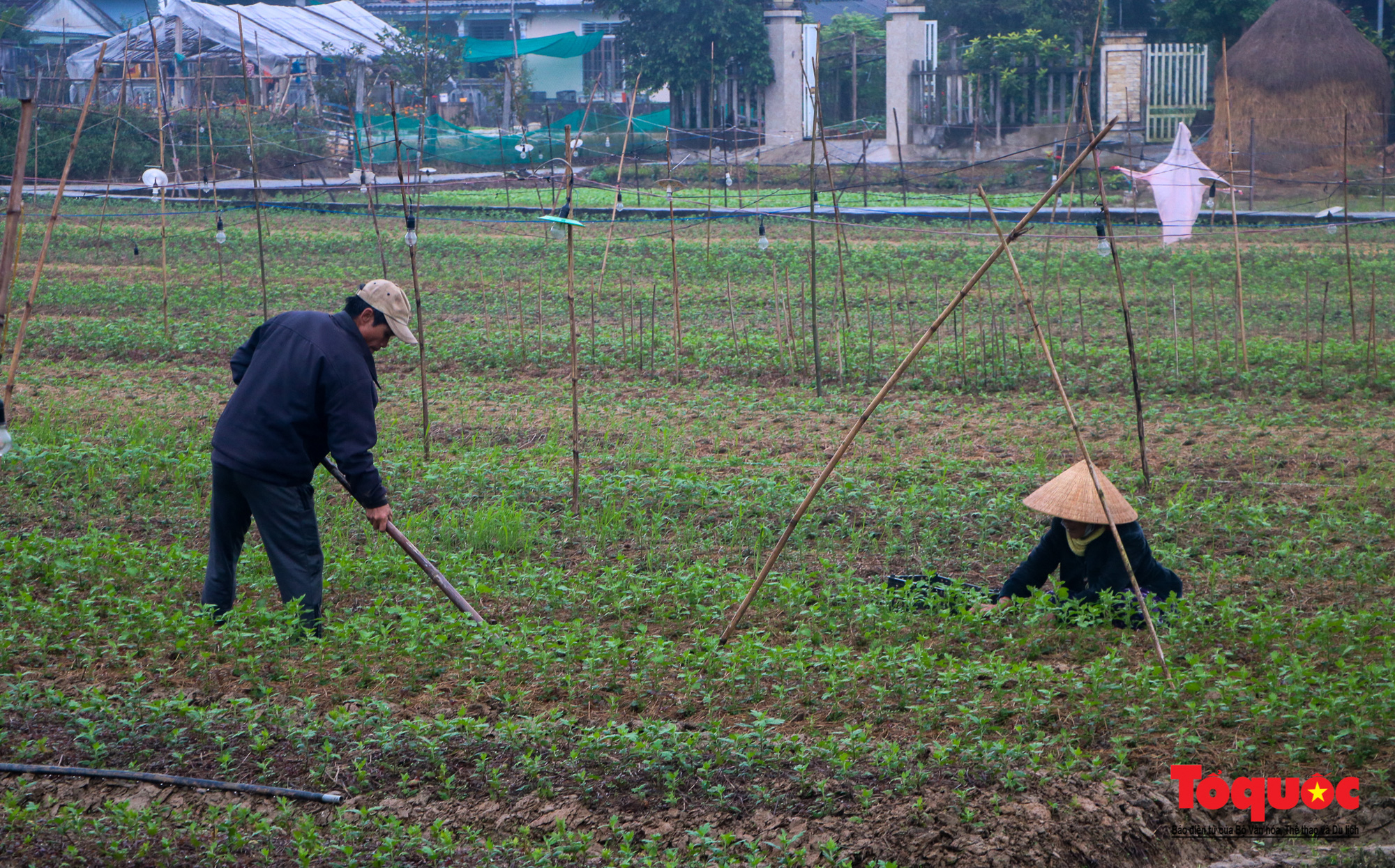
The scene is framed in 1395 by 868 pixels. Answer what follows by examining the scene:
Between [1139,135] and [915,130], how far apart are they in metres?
5.15

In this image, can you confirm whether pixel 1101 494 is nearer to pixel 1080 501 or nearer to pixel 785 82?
pixel 1080 501

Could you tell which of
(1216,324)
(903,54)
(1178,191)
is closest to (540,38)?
(903,54)

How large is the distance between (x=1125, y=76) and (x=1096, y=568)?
75.6 ft

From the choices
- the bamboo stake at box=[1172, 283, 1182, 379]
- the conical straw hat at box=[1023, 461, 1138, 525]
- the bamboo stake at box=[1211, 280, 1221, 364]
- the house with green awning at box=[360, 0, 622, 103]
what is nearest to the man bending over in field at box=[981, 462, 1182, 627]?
the conical straw hat at box=[1023, 461, 1138, 525]

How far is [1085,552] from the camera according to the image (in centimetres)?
493

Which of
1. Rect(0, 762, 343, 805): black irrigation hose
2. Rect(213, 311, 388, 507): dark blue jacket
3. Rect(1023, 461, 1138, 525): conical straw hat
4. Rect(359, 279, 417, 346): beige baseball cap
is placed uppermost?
Rect(359, 279, 417, 346): beige baseball cap

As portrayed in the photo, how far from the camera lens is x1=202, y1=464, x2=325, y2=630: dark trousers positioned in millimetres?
4590

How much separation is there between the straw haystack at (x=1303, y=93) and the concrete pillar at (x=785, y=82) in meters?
10.1

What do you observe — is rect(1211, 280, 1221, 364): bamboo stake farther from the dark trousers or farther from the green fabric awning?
the green fabric awning

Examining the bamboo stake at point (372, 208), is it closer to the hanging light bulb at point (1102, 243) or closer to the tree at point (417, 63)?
the hanging light bulb at point (1102, 243)

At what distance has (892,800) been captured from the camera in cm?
342

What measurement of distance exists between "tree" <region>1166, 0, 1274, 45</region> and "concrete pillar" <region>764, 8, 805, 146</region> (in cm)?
863

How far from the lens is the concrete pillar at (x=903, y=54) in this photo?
27.3 metres

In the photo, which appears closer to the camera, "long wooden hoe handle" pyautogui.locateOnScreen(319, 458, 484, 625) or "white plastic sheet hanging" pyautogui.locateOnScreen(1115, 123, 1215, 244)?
"long wooden hoe handle" pyautogui.locateOnScreen(319, 458, 484, 625)
